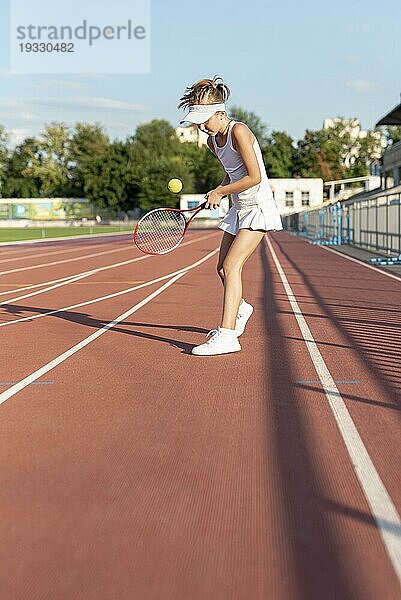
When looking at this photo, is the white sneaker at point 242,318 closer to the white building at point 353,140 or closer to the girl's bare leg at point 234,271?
the girl's bare leg at point 234,271

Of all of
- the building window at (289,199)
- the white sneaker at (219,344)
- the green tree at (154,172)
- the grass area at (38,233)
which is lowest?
the white sneaker at (219,344)

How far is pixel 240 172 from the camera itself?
7.68 meters

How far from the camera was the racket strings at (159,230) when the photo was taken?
9.34m

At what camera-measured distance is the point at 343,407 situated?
5.72 m

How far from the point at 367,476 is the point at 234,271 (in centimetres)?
368

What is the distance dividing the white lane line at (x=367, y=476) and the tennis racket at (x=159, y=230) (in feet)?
9.00

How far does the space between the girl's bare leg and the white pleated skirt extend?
3.3 inches

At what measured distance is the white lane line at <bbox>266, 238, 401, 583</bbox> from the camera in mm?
3393

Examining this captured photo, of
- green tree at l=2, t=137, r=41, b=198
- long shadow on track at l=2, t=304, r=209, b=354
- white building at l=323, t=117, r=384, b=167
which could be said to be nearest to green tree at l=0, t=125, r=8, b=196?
green tree at l=2, t=137, r=41, b=198

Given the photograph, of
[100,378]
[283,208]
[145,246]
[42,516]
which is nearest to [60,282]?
[145,246]

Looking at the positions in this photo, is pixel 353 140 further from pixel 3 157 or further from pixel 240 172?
pixel 240 172

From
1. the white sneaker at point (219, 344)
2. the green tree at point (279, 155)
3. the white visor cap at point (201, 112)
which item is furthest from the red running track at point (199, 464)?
the green tree at point (279, 155)

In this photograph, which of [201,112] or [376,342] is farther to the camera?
[376,342]

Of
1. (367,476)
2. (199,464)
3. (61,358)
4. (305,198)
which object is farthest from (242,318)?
→ (305,198)
